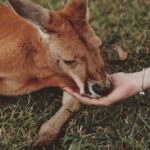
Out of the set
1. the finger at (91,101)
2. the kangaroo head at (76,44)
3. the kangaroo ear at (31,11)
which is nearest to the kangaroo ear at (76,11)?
the kangaroo head at (76,44)

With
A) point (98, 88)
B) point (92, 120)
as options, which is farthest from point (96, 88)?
point (92, 120)

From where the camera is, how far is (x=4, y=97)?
5.15 metres

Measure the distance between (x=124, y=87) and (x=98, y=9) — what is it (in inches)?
79.8

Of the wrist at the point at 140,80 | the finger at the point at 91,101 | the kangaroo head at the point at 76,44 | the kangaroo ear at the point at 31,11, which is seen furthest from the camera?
the wrist at the point at 140,80

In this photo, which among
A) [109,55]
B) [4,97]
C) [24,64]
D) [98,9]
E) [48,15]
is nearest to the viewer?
[48,15]

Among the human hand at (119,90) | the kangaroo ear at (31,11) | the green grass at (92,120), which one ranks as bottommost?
the green grass at (92,120)

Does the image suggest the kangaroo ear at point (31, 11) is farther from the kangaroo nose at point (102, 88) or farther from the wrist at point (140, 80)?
the wrist at point (140, 80)

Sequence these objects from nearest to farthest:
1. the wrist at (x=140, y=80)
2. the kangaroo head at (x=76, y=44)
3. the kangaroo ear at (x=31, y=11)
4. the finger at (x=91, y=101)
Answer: the kangaroo ear at (x=31, y=11)
the kangaroo head at (x=76, y=44)
the finger at (x=91, y=101)
the wrist at (x=140, y=80)

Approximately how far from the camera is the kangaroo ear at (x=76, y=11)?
443cm

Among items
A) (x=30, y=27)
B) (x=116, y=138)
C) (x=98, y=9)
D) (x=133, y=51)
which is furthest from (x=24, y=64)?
(x=98, y=9)

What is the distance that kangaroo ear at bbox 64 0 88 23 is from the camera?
175 inches

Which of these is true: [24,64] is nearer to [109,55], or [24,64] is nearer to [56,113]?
[56,113]

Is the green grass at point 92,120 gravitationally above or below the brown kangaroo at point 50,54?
below

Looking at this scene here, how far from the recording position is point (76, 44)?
4391 millimetres
